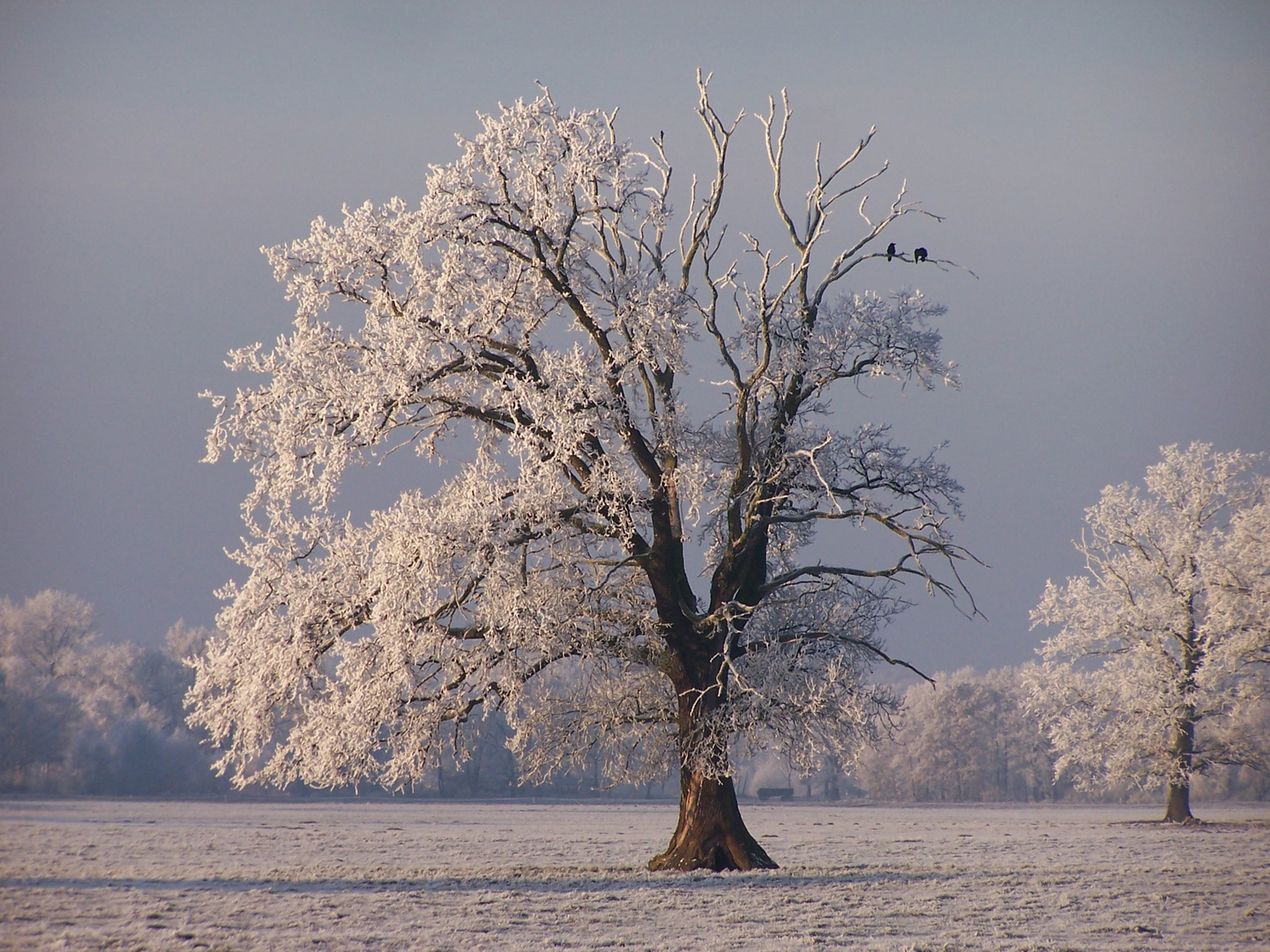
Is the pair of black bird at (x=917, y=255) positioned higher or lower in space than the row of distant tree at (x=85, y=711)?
higher

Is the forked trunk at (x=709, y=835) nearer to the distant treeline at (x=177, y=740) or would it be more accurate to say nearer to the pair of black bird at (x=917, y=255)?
the pair of black bird at (x=917, y=255)

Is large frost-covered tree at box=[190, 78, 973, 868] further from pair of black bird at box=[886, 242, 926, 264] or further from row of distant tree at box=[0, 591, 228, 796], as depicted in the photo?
row of distant tree at box=[0, 591, 228, 796]

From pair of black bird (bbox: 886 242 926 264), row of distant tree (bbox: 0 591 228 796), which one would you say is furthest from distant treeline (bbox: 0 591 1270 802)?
pair of black bird (bbox: 886 242 926 264)

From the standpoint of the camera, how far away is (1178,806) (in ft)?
135

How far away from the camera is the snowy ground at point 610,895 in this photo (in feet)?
38.8

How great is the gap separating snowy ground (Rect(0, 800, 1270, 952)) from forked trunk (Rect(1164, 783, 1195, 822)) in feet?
29.2

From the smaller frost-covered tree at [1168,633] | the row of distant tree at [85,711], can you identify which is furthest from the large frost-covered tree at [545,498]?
the row of distant tree at [85,711]

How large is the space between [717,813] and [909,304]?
9.76 m

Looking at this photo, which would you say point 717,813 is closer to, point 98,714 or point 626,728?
point 626,728

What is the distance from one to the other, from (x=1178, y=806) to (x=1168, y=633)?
776cm

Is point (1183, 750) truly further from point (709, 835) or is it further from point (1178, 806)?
point (709, 835)

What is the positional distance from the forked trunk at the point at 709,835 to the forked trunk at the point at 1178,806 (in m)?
29.5

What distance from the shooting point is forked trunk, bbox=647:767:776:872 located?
18438 millimetres

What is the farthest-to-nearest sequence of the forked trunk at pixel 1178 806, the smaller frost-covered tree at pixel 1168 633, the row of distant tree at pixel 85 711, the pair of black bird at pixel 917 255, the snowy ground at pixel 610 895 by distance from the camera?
1. the row of distant tree at pixel 85 711
2. the forked trunk at pixel 1178 806
3. the smaller frost-covered tree at pixel 1168 633
4. the pair of black bird at pixel 917 255
5. the snowy ground at pixel 610 895
